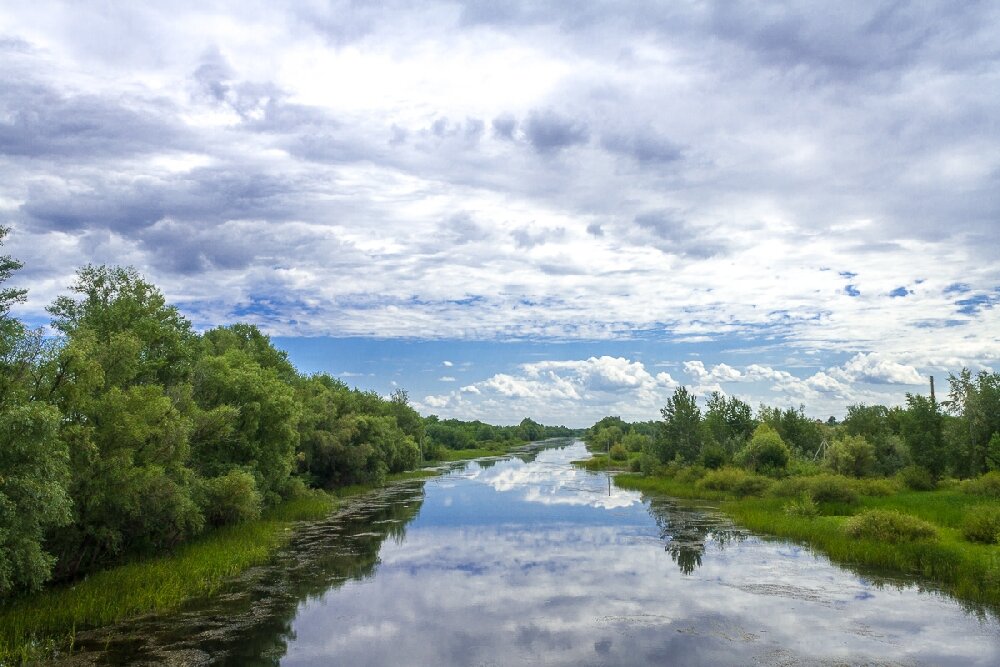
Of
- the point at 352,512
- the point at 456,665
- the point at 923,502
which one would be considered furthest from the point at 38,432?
the point at 923,502

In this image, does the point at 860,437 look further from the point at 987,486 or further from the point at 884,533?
the point at 884,533

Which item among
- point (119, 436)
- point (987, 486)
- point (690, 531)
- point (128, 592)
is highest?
point (119, 436)

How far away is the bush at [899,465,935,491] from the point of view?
41.9 metres

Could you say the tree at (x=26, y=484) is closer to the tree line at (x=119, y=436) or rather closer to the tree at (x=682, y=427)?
the tree line at (x=119, y=436)

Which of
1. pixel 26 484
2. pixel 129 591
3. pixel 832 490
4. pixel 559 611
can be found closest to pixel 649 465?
pixel 832 490

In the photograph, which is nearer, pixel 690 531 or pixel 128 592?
pixel 128 592

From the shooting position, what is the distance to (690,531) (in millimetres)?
34750

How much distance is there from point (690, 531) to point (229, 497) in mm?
22554

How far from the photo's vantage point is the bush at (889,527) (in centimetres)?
2614

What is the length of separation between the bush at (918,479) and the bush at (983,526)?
56.2 feet

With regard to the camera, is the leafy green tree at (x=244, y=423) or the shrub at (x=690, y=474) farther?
the shrub at (x=690, y=474)

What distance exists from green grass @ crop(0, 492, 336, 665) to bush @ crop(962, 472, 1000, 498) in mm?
34435

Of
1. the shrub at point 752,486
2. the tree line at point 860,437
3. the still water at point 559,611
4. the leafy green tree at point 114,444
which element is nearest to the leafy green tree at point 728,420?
the tree line at point 860,437

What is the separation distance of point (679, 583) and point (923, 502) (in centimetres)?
1785
